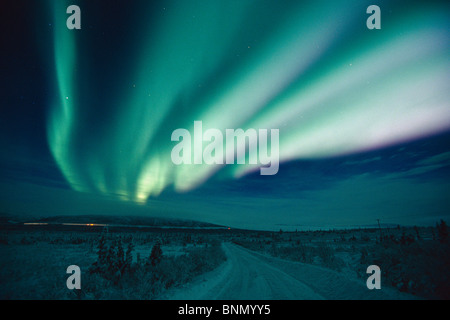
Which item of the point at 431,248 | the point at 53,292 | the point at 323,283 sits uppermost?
the point at 431,248

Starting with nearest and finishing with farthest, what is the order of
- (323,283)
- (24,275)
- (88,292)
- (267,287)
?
(88,292) → (24,275) → (267,287) → (323,283)

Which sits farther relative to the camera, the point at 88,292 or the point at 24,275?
the point at 24,275

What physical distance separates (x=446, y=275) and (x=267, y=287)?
794cm

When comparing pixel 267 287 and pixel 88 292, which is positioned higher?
pixel 88 292

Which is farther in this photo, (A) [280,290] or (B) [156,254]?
(B) [156,254]

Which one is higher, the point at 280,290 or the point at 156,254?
the point at 156,254

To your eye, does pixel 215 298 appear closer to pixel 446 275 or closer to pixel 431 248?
pixel 446 275

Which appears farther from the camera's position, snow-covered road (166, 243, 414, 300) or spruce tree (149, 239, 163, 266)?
spruce tree (149, 239, 163, 266)

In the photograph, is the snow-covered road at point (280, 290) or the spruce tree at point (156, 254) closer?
the snow-covered road at point (280, 290)
